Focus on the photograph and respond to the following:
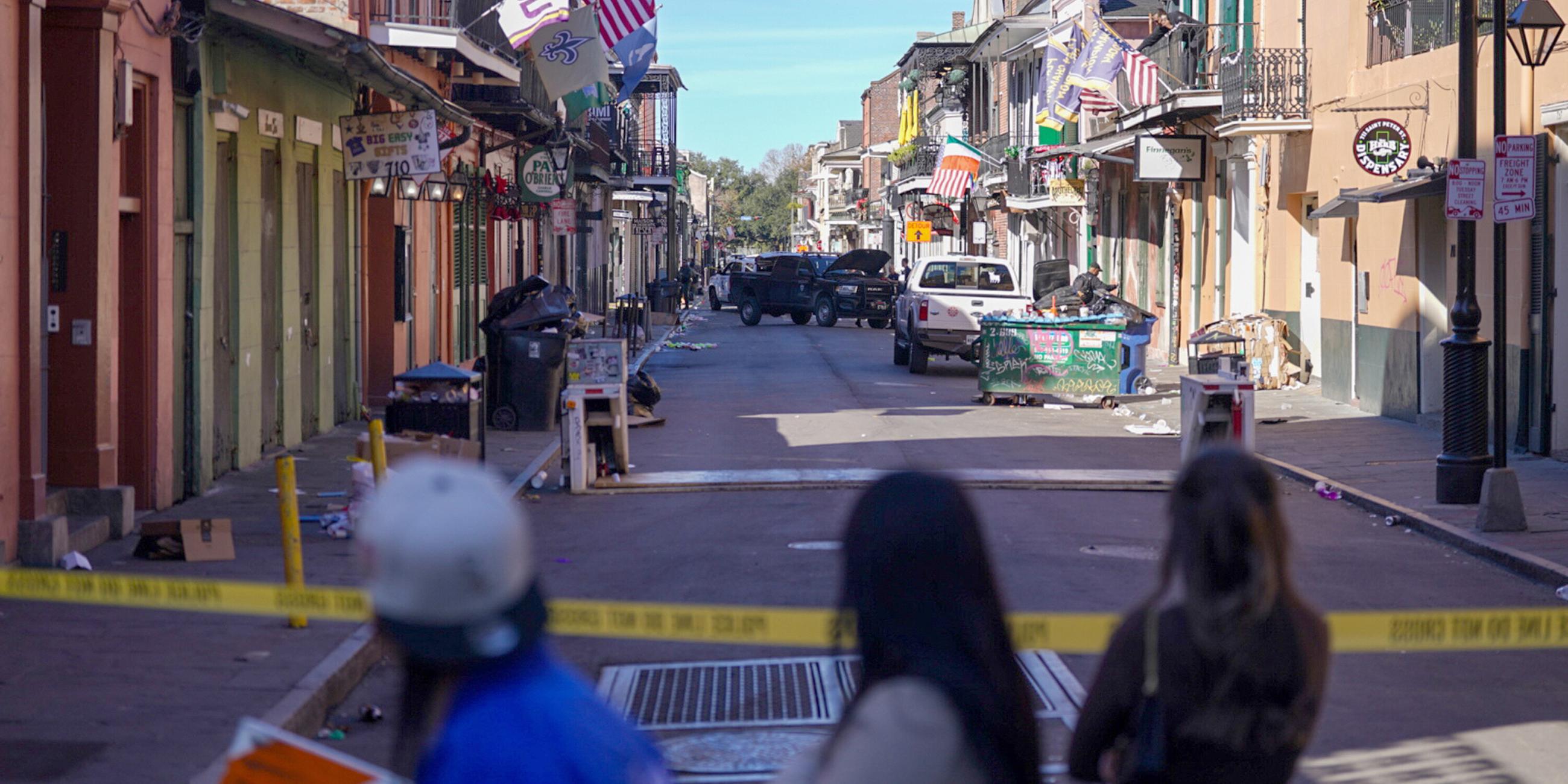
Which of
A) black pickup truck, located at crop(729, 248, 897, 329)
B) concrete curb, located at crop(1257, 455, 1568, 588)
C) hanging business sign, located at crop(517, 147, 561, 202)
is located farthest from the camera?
black pickup truck, located at crop(729, 248, 897, 329)

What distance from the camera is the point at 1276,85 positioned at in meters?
23.5

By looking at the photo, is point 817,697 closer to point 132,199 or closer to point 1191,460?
point 1191,460

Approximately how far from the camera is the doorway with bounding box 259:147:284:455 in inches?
607

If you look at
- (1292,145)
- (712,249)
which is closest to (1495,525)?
(1292,145)

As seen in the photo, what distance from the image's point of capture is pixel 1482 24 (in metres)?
17.5

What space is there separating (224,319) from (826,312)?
112 ft

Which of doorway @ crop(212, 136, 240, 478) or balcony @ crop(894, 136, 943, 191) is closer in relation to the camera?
doorway @ crop(212, 136, 240, 478)

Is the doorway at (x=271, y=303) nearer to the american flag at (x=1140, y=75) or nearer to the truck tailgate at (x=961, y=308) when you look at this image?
the truck tailgate at (x=961, y=308)

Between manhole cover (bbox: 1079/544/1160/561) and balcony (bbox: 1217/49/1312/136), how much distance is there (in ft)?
45.3

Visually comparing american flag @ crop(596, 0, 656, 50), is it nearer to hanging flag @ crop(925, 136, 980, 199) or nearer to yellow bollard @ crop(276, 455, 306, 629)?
yellow bollard @ crop(276, 455, 306, 629)

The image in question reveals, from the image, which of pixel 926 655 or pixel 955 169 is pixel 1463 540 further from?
pixel 955 169

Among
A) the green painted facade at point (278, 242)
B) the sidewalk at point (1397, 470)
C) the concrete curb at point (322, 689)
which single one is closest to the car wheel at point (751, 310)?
the sidewalk at point (1397, 470)

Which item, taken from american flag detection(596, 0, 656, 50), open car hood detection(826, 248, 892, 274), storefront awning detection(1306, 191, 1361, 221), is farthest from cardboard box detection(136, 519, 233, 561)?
open car hood detection(826, 248, 892, 274)

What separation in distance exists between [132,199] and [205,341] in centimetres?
177
